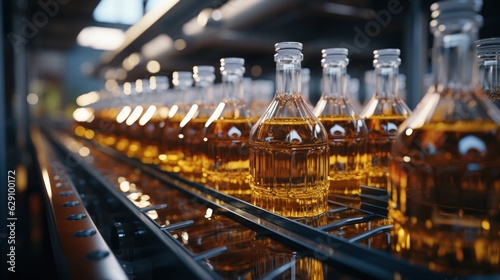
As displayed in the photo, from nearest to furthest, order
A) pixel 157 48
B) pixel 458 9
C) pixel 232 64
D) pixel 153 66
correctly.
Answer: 1. pixel 458 9
2. pixel 232 64
3. pixel 157 48
4. pixel 153 66

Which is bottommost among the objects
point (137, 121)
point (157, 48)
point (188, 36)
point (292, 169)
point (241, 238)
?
point (241, 238)

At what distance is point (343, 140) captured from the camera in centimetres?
80

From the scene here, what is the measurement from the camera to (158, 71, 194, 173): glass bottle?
43.4 inches

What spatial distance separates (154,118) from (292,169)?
0.76 metres

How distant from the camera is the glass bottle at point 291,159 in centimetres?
67

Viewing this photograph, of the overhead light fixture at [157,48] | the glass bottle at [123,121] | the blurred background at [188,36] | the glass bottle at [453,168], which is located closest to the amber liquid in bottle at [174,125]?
the blurred background at [188,36]

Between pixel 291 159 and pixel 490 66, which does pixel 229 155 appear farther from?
pixel 490 66

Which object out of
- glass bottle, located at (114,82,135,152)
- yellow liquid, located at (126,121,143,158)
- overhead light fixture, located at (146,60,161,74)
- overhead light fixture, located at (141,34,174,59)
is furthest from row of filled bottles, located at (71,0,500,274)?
overhead light fixture, located at (146,60,161,74)

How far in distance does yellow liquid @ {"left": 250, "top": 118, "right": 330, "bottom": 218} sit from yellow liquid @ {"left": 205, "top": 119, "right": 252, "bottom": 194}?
156 millimetres

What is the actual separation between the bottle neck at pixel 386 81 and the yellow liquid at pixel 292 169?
0.23m

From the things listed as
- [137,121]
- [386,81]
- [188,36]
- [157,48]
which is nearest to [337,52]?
[386,81]

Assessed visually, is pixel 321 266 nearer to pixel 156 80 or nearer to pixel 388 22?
pixel 156 80

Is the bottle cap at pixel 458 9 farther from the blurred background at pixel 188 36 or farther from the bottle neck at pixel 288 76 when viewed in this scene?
the blurred background at pixel 188 36

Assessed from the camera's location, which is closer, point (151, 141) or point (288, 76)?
point (288, 76)
